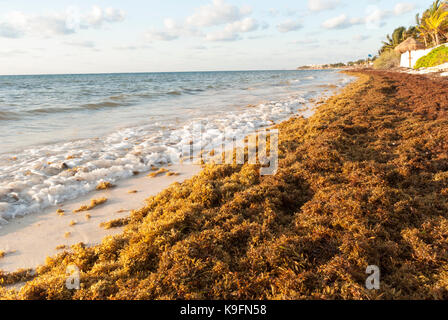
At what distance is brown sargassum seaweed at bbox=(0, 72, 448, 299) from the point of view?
264 cm

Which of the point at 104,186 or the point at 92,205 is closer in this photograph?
the point at 92,205

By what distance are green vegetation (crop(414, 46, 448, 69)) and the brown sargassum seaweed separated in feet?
119

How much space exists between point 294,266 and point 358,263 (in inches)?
29.4

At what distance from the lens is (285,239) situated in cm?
327

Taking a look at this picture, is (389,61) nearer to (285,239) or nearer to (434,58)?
(434,58)

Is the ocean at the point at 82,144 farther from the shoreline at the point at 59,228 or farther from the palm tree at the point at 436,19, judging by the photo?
the palm tree at the point at 436,19

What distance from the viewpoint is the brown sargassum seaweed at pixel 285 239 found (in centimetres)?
264

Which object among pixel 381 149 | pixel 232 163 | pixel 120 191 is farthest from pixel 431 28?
pixel 120 191

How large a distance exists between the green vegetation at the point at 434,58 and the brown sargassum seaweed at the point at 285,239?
36177 mm

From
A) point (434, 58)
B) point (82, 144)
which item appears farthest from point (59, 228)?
point (434, 58)

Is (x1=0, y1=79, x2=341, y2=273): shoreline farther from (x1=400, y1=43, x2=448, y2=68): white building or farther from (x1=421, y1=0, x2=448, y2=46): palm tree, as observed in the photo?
(x1=421, y1=0, x2=448, y2=46): palm tree

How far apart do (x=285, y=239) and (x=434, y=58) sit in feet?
143

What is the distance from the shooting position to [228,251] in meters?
3.23
